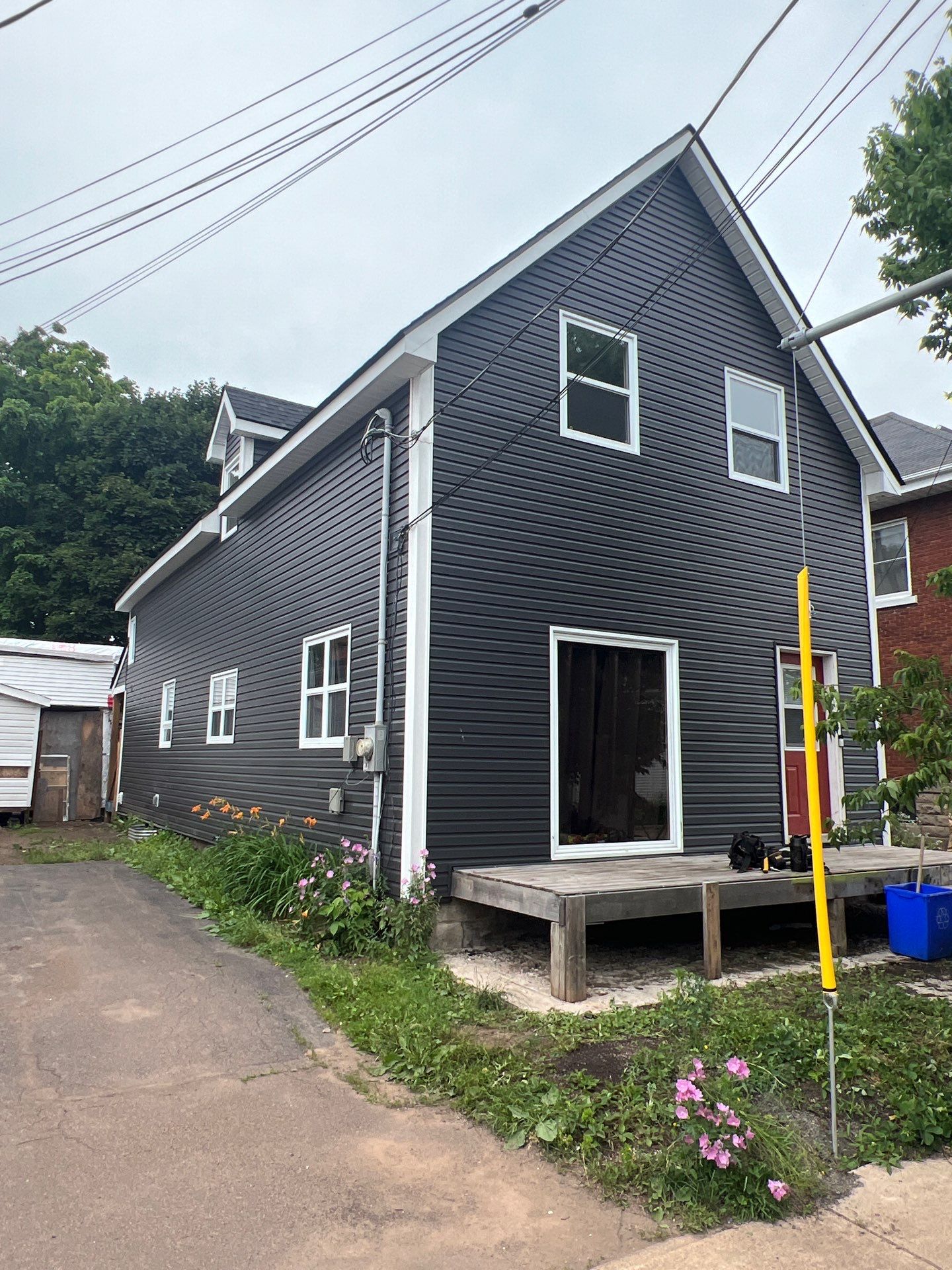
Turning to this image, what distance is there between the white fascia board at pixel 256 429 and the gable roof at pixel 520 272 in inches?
50.3

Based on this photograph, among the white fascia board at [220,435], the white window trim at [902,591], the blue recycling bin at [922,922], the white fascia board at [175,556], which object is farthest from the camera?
the white window trim at [902,591]

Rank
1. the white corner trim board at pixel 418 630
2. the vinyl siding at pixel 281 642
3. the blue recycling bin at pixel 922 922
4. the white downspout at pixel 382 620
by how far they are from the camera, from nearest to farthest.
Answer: the white corner trim board at pixel 418 630 → the blue recycling bin at pixel 922 922 → the white downspout at pixel 382 620 → the vinyl siding at pixel 281 642

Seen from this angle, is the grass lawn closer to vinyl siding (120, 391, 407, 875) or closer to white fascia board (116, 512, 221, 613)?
vinyl siding (120, 391, 407, 875)

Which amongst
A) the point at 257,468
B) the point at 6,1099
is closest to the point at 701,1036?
the point at 6,1099

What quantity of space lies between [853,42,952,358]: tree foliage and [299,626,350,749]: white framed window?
6770mm

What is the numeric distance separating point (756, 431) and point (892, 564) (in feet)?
22.7

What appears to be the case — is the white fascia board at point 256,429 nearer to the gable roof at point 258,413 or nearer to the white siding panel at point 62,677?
the gable roof at point 258,413

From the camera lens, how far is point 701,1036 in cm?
465

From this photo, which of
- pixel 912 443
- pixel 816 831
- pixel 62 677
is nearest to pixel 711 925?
pixel 816 831

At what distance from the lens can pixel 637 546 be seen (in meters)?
8.59

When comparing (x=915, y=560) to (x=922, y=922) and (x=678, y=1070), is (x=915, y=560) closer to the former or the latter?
(x=922, y=922)

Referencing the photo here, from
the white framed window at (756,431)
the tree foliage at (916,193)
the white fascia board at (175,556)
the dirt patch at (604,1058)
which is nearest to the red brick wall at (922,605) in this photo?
the white framed window at (756,431)

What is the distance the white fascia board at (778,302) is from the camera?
955cm

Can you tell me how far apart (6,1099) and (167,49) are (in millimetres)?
7075
